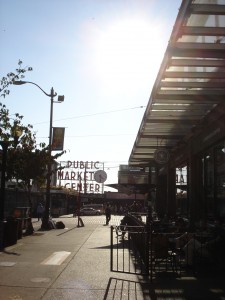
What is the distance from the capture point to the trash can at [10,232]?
50.6ft

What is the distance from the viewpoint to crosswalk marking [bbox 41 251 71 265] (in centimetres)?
1165

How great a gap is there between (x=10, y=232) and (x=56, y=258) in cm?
393

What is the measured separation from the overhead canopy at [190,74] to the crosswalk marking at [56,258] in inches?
178

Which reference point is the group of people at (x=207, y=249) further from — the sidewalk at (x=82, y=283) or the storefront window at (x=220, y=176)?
the storefront window at (x=220, y=176)

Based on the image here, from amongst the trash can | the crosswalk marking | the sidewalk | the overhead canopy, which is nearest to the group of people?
the sidewalk

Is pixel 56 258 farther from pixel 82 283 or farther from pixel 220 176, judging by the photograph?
pixel 220 176

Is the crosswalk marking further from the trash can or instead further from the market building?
the market building

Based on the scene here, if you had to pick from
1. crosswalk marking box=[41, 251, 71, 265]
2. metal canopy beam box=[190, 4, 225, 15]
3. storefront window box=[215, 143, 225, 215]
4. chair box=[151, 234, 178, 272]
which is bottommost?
crosswalk marking box=[41, 251, 71, 265]

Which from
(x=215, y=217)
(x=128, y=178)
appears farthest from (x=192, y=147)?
(x=128, y=178)

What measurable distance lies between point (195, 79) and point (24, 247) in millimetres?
8763

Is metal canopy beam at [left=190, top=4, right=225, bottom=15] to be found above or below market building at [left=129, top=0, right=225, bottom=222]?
above

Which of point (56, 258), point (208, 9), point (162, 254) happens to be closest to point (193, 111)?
point (162, 254)

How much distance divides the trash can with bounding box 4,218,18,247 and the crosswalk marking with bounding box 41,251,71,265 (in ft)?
8.18

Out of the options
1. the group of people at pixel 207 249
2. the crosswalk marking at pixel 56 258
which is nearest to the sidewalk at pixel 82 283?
the crosswalk marking at pixel 56 258
